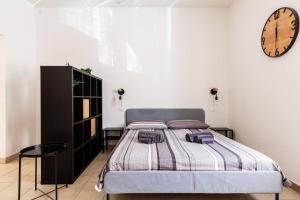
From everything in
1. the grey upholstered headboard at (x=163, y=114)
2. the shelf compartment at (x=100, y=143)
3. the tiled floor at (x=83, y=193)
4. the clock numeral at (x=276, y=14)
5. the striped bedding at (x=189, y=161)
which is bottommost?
the tiled floor at (x=83, y=193)

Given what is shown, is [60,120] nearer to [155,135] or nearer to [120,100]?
[155,135]

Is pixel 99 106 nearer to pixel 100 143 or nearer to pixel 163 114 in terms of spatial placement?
pixel 100 143

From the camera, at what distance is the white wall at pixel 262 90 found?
2438mm

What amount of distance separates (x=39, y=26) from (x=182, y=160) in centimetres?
399

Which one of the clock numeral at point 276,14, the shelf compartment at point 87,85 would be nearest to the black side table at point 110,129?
the shelf compartment at point 87,85

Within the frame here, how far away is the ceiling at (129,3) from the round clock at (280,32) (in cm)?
151

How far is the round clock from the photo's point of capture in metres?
2.40

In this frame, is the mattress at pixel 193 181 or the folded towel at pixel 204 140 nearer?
the mattress at pixel 193 181

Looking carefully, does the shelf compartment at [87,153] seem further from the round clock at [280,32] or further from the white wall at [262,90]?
the round clock at [280,32]

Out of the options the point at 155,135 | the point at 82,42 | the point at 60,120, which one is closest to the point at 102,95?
the point at 82,42

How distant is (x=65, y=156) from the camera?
262 centimetres

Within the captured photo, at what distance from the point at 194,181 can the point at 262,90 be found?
187 cm

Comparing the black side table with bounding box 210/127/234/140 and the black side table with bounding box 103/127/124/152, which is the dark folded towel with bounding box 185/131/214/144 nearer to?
the black side table with bounding box 210/127/234/140

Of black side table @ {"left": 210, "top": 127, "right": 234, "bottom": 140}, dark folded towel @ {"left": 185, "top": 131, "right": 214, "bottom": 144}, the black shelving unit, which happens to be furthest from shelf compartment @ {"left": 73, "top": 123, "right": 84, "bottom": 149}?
black side table @ {"left": 210, "top": 127, "right": 234, "bottom": 140}
